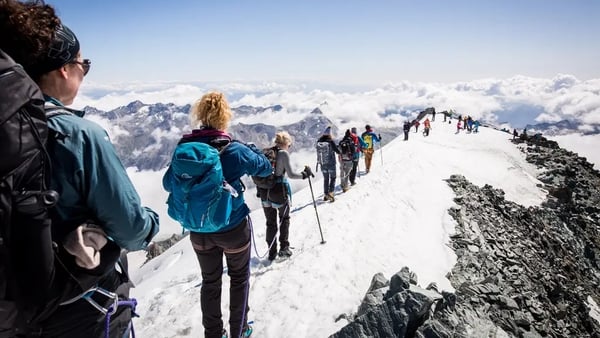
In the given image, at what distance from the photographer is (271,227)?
8781mm

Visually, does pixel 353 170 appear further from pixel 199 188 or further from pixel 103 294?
pixel 103 294

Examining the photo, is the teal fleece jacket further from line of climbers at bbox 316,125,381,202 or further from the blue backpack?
line of climbers at bbox 316,125,381,202

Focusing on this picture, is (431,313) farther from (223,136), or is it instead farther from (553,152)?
(553,152)

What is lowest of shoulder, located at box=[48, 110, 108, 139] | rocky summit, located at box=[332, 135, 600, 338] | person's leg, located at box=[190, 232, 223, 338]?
rocky summit, located at box=[332, 135, 600, 338]

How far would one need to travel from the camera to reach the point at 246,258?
16.2 feet

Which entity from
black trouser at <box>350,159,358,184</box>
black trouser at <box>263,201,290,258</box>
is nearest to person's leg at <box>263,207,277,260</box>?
black trouser at <box>263,201,290,258</box>

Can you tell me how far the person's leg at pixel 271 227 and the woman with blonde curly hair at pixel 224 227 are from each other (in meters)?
3.57

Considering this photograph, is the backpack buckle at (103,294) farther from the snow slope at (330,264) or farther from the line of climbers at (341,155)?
the line of climbers at (341,155)

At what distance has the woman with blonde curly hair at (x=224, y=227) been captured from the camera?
4473mm

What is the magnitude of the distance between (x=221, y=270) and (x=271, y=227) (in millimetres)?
3840

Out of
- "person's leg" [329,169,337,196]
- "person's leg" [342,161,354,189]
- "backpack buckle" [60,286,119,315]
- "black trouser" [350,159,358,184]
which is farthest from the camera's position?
"black trouser" [350,159,358,184]

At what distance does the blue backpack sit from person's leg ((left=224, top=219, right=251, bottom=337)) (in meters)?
0.36

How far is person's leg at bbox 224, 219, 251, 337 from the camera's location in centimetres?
473

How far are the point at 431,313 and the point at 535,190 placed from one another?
82.3 feet
